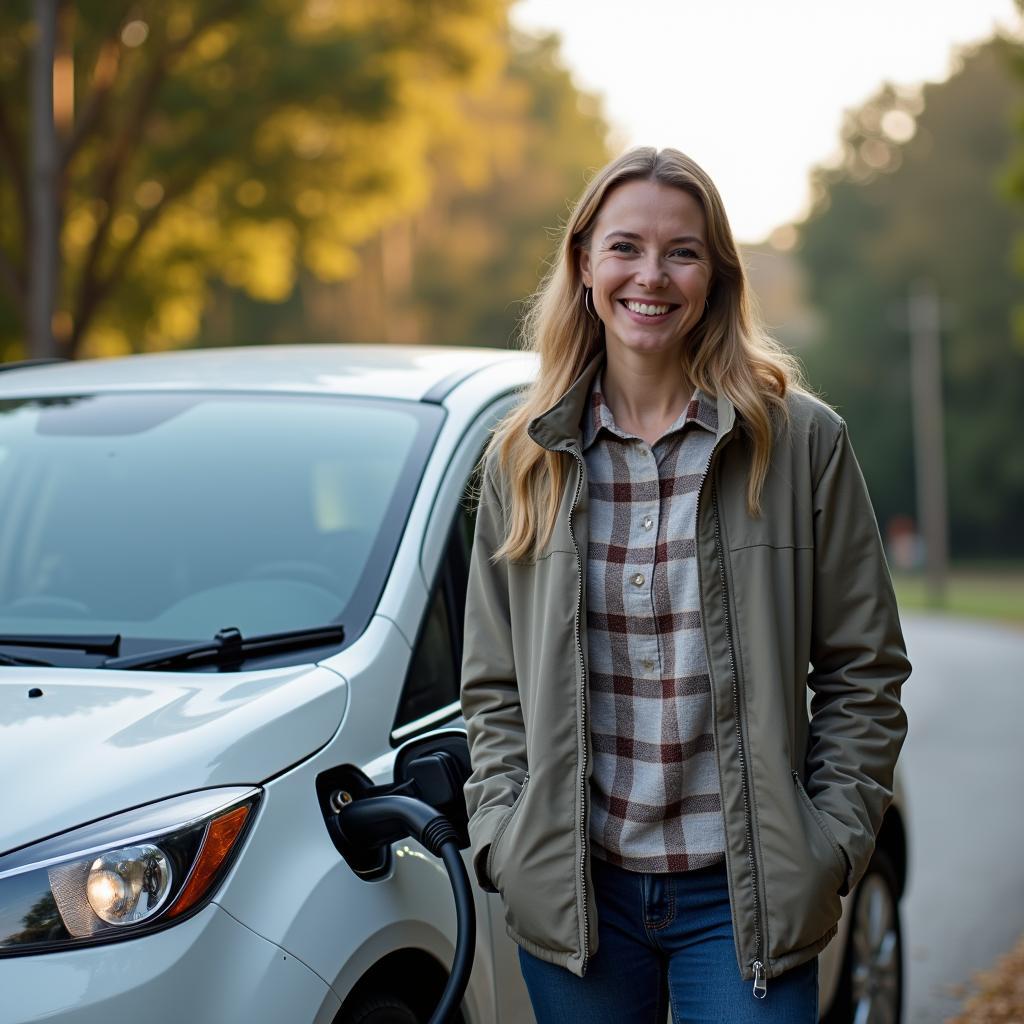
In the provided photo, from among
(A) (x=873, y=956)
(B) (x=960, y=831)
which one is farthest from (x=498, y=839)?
(B) (x=960, y=831)

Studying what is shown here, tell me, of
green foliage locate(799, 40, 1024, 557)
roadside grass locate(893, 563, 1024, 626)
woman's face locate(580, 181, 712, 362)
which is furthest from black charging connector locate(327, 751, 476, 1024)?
green foliage locate(799, 40, 1024, 557)

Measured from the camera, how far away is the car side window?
119 inches

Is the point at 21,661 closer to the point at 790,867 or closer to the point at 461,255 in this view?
the point at 790,867

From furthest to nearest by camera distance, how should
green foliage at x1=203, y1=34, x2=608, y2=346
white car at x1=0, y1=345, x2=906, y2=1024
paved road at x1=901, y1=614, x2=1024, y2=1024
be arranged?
1. green foliage at x1=203, y1=34, x2=608, y2=346
2. paved road at x1=901, y1=614, x2=1024, y2=1024
3. white car at x1=0, y1=345, x2=906, y2=1024

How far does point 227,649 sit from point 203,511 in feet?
2.05

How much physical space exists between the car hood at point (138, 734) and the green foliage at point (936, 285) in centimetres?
5351

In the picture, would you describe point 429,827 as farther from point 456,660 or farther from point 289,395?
point 289,395

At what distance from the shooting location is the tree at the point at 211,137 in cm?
1672

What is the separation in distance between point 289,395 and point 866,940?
7.13 feet

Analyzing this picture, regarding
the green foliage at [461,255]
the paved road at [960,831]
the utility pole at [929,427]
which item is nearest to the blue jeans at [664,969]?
the paved road at [960,831]

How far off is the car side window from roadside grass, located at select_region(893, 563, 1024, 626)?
2340 cm

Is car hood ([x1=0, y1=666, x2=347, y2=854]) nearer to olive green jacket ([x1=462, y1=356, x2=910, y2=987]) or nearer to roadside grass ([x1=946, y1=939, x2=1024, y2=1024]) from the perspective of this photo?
olive green jacket ([x1=462, y1=356, x2=910, y2=987])

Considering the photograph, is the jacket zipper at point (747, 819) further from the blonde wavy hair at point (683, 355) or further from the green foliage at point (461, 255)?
the green foliage at point (461, 255)

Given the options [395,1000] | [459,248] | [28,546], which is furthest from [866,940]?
[459,248]
